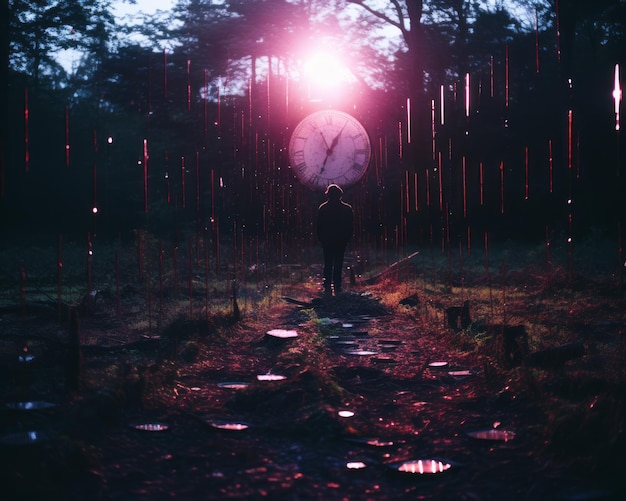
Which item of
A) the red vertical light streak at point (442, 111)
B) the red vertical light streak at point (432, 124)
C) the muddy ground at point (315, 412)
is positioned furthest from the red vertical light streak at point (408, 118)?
the muddy ground at point (315, 412)

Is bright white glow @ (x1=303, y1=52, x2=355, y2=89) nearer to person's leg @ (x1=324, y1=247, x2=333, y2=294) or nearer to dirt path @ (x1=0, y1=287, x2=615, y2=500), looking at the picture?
person's leg @ (x1=324, y1=247, x2=333, y2=294)

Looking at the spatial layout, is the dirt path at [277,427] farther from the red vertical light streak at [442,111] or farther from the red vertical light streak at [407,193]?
the red vertical light streak at [442,111]

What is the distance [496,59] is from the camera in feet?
67.0

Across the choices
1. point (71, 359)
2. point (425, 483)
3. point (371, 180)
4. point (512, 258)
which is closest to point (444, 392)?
point (425, 483)

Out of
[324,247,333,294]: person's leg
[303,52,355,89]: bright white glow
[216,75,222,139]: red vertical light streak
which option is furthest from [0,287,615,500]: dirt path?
[216,75,222,139]: red vertical light streak

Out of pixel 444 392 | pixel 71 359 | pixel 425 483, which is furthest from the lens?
pixel 444 392

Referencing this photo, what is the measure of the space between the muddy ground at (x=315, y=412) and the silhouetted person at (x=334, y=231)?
11.4 ft

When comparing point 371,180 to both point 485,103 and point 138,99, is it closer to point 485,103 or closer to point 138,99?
point 485,103

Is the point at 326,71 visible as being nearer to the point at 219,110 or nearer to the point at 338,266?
the point at 219,110

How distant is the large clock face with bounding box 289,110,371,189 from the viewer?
1780 cm

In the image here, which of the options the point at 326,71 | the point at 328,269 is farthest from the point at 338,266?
the point at 326,71

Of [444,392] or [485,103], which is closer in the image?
[444,392]

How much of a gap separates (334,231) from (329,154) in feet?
24.4

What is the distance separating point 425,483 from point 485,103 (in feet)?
65.2
